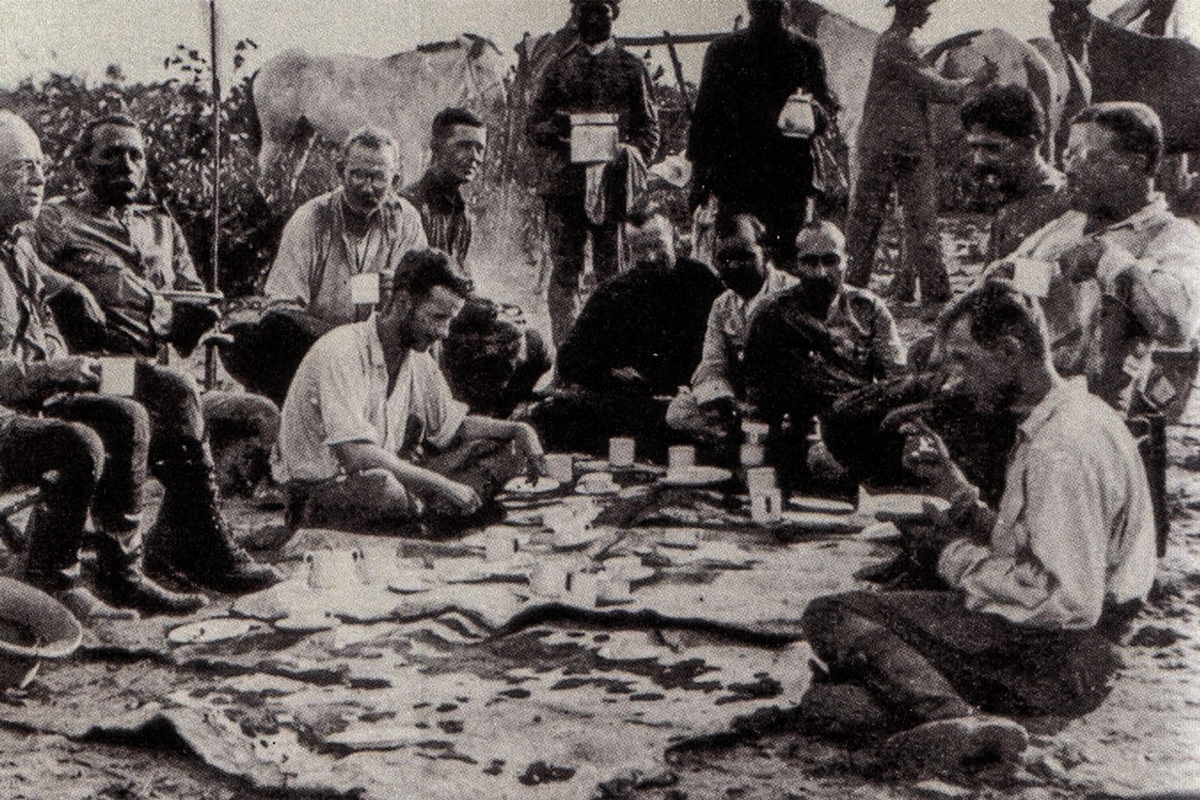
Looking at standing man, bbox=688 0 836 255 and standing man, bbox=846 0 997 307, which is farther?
standing man, bbox=688 0 836 255

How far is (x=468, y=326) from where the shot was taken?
4.80 m

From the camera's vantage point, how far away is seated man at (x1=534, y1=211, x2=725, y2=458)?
15.7 ft

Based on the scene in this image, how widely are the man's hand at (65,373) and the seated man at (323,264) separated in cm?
141

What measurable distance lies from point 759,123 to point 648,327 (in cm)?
82

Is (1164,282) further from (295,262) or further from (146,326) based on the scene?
(295,262)

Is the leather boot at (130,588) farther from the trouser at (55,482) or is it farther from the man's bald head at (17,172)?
the man's bald head at (17,172)

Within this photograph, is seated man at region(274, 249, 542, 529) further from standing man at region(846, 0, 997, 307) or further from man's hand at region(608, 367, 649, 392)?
standing man at region(846, 0, 997, 307)

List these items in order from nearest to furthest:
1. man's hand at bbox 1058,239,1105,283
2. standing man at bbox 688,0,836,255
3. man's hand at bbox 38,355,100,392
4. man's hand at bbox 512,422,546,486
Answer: man's hand at bbox 38,355,100,392 → man's hand at bbox 1058,239,1105,283 → man's hand at bbox 512,422,546,486 → standing man at bbox 688,0,836,255

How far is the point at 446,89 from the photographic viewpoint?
3.84 meters

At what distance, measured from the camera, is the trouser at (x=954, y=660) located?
2334mm

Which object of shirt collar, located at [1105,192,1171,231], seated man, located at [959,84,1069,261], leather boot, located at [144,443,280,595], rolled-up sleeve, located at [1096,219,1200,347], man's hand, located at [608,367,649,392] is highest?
seated man, located at [959,84,1069,261]

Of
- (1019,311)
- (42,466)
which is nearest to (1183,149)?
(1019,311)

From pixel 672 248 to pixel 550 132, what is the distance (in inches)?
29.8

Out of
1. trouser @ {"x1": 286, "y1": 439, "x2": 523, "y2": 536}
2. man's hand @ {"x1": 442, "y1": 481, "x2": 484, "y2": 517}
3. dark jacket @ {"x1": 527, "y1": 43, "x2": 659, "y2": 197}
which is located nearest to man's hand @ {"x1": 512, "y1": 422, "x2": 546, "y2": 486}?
trouser @ {"x1": 286, "y1": 439, "x2": 523, "y2": 536}
